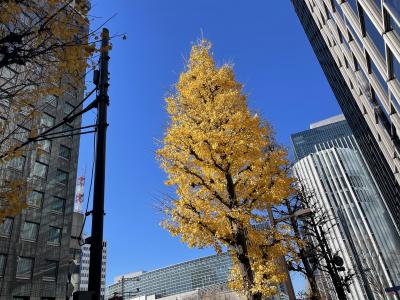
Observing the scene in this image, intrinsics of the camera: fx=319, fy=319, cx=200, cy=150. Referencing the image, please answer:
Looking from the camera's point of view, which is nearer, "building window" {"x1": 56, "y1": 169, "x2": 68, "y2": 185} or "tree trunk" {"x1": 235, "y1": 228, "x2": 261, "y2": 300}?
"tree trunk" {"x1": 235, "y1": 228, "x2": 261, "y2": 300}

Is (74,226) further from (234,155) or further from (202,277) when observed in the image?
(202,277)

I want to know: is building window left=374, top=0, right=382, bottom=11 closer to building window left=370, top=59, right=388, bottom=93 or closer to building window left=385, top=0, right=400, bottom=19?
building window left=385, top=0, right=400, bottom=19

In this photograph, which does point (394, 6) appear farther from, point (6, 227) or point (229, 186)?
point (6, 227)

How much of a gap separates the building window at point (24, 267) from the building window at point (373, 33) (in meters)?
28.4

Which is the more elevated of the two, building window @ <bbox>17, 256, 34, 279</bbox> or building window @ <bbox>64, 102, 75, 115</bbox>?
building window @ <bbox>64, 102, 75, 115</bbox>

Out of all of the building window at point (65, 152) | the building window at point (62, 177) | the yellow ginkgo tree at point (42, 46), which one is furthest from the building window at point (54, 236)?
the yellow ginkgo tree at point (42, 46)

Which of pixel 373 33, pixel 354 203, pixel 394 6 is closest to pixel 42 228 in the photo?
pixel 373 33

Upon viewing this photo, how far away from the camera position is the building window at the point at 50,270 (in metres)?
27.4

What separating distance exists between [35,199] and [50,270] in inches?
251

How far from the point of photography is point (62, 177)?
32.6m

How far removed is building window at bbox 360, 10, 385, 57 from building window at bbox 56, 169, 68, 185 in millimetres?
30320

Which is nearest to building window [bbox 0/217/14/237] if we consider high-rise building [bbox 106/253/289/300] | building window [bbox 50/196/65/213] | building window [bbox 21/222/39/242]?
building window [bbox 21/222/39/242]

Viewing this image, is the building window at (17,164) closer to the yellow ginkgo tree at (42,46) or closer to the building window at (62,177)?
the building window at (62,177)

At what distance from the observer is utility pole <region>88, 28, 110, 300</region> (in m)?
4.09
